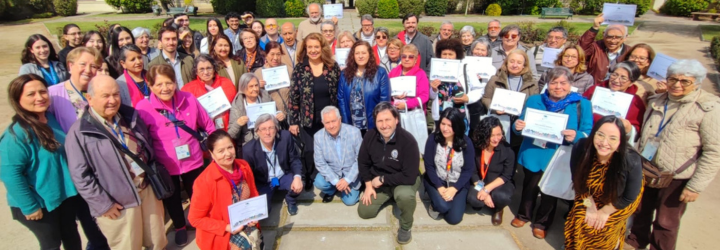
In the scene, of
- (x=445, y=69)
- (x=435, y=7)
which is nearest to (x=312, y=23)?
(x=445, y=69)

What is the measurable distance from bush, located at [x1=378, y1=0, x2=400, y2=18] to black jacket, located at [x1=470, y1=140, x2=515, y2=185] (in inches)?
1004

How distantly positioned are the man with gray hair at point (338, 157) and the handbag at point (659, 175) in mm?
3191

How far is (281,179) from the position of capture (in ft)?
15.9

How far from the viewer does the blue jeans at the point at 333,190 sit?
4965 millimetres

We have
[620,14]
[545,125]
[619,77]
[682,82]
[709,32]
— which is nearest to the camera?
[682,82]

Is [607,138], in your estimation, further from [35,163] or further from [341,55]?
[35,163]

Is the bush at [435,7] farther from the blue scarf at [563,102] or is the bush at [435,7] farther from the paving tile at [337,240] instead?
the paving tile at [337,240]

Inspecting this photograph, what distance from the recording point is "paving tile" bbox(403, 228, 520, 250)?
4254mm

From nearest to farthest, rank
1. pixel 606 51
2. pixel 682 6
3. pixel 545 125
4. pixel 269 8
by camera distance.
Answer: pixel 545 125 → pixel 606 51 → pixel 682 6 → pixel 269 8

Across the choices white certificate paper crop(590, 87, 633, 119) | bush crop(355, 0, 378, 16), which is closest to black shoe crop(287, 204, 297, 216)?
white certificate paper crop(590, 87, 633, 119)

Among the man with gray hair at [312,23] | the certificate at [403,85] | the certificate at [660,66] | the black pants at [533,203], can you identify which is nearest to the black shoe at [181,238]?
the certificate at [403,85]

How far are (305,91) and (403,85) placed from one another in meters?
1.43

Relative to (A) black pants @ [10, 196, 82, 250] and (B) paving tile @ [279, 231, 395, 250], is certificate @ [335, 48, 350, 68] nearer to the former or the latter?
(B) paving tile @ [279, 231, 395, 250]

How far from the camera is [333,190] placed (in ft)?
16.7
